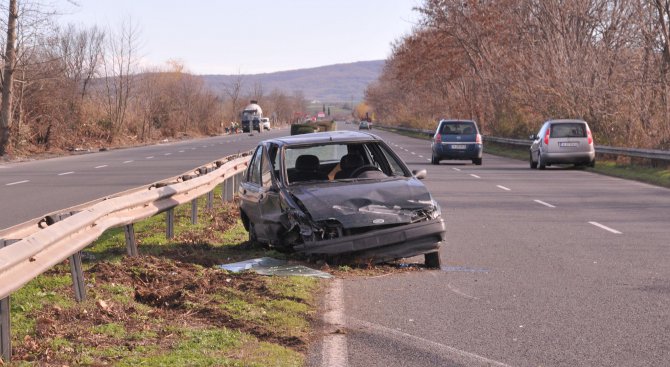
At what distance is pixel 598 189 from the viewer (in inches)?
944

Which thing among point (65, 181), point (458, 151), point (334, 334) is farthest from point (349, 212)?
point (458, 151)

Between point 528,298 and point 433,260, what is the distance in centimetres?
206

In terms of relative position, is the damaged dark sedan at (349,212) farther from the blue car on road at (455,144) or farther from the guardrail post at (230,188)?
the blue car on road at (455,144)

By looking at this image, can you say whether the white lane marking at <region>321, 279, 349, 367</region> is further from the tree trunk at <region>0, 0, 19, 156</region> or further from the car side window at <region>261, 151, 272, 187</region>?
the tree trunk at <region>0, 0, 19, 156</region>

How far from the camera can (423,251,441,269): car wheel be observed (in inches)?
437

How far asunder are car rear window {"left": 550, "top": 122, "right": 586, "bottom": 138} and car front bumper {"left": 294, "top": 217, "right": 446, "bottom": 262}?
2286cm

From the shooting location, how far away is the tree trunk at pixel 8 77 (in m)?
43.4

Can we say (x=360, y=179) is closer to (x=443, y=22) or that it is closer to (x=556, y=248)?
(x=556, y=248)

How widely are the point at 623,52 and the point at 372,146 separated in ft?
99.1

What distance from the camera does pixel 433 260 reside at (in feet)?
36.5

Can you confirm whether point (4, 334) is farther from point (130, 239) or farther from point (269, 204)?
point (269, 204)

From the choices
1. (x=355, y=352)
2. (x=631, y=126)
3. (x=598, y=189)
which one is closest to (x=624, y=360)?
(x=355, y=352)

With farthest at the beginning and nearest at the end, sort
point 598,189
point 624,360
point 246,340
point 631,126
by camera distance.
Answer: point 631,126 → point 598,189 → point 246,340 → point 624,360

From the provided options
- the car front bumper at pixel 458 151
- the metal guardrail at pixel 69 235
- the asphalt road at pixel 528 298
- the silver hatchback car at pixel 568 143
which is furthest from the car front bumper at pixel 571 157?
the metal guardrail at pixel 69 235
